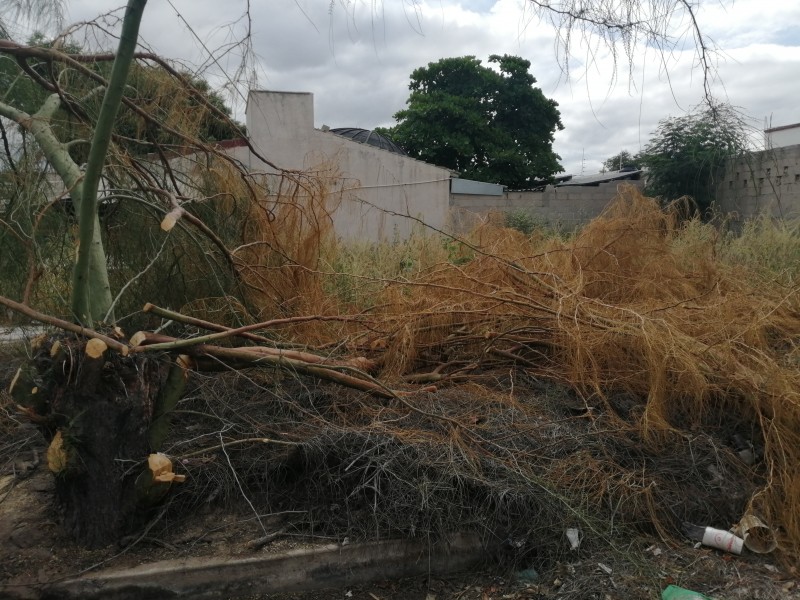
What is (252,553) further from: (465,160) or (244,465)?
(465,160)

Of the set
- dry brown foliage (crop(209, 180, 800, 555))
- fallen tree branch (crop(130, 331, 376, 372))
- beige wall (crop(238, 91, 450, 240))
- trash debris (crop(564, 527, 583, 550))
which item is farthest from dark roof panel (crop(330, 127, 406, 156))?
trash debris (crop(564, 527, 583, 550))

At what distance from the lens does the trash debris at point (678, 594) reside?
2736 mm

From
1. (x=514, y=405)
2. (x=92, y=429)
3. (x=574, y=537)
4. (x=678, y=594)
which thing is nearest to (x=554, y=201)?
(x=514, y=405)

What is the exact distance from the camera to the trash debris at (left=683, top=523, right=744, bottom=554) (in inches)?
124

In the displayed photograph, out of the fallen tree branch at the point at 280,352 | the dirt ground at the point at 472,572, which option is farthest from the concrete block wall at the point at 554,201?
the dirt ground at the point at 472,572

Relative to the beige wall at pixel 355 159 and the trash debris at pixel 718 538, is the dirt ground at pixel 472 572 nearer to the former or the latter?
the trash debris at pixel 718 538

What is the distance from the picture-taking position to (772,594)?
285 centimetres

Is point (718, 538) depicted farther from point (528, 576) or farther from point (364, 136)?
point (364, 136)

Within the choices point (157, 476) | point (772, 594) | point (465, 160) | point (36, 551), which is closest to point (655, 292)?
point (772, 594)

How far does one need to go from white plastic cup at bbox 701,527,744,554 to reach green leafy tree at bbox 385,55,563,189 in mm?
24937

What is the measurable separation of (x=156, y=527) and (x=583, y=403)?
8.50ft

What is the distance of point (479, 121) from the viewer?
27359 mm

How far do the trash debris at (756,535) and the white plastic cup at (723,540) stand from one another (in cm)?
6

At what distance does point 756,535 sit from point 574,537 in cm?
94
